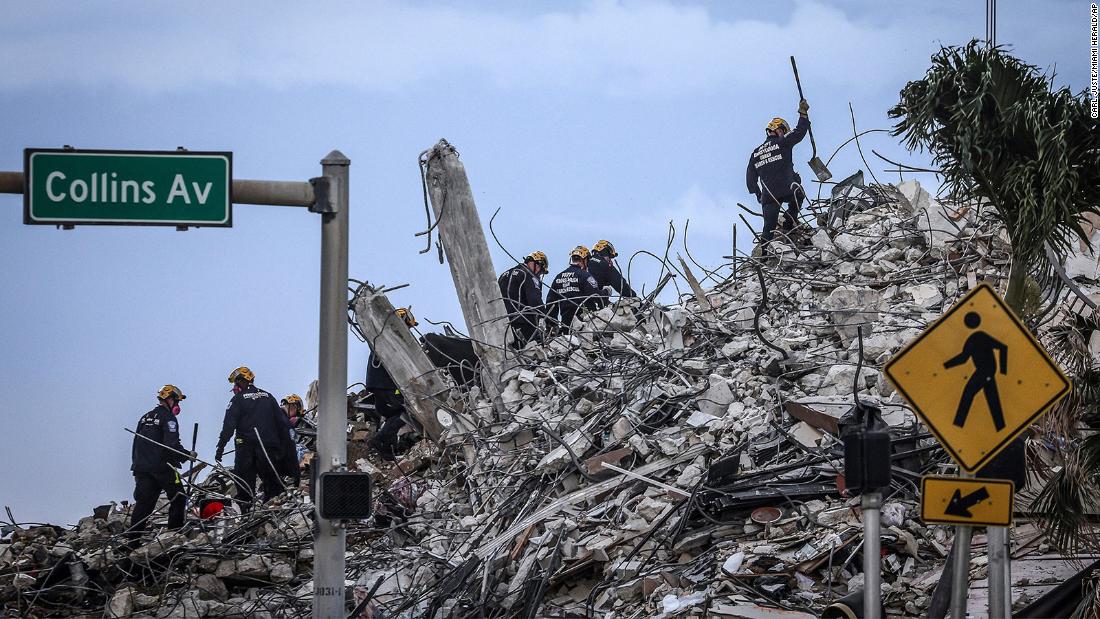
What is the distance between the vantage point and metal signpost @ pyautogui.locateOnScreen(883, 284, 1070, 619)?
7.02m

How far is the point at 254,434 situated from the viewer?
56.6 feet

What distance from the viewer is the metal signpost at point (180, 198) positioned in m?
9.07

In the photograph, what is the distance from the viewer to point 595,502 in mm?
13219

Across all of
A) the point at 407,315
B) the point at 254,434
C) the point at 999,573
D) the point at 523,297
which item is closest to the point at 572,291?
the point at 523,297

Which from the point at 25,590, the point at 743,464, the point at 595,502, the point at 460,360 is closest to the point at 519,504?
the point at 595,502

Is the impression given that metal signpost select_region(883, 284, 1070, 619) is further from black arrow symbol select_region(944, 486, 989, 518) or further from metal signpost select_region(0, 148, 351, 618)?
metal signpost select_region(0, 148, 351, 618)

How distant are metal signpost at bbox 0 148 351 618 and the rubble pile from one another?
3.04 metres

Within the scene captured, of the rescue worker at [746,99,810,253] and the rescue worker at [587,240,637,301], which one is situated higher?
the rescue worker at [746,99,810,253]

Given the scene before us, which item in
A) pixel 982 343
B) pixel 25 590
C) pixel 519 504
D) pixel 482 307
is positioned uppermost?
pixel 482 307

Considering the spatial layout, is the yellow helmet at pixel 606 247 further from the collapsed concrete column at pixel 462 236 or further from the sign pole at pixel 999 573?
the sign pole at pixel 999 573

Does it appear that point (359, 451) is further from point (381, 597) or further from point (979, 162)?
point (979, 162)

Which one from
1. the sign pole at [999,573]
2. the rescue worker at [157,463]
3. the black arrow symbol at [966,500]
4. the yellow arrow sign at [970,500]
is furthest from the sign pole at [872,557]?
the rescue worker at [157,463]

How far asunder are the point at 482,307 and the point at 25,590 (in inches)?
256

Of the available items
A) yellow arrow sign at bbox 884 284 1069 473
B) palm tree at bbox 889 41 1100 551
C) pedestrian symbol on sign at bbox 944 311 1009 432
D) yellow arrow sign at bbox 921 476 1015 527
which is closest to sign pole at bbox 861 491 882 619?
yellow arrow sign at bbox 921 476 1015 527
